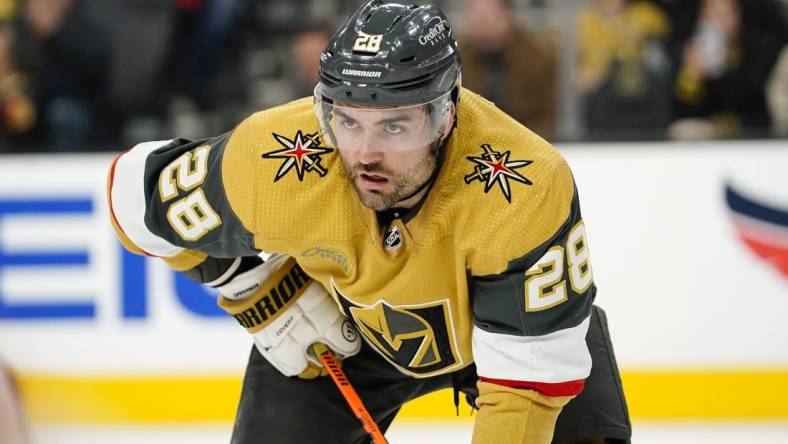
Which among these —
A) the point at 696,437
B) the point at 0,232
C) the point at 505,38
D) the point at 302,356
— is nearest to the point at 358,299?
the point at 302,356

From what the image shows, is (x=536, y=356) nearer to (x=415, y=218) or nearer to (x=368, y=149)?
(x=415, y=218)

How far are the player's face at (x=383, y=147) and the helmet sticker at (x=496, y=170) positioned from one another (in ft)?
0.27

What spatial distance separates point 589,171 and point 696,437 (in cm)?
91

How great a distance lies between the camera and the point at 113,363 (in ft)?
12.1

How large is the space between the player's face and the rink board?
5.61 ft

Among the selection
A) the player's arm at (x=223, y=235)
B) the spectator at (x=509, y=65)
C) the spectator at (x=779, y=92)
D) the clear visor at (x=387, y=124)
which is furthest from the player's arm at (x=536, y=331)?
the spectator at (x=779, y=92)

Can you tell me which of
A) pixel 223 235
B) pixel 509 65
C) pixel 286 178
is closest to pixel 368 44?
pixel 286 178

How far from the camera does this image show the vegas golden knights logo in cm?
209

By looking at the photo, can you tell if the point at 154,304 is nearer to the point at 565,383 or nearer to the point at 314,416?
the point at 314,416

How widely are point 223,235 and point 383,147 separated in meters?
0.39

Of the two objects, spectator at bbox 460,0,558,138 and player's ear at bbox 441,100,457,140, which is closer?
player's ear at bbox 441,100,457,140

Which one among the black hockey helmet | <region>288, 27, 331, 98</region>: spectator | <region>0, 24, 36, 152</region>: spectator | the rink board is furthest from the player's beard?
<region>0, 24, 36, 152</region>: spectator

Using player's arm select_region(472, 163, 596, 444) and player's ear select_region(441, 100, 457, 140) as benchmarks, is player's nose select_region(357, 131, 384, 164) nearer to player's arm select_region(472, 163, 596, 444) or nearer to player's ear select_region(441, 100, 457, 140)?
player's ear select_region(441, 100, 457, 140)

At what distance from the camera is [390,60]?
1.87m
